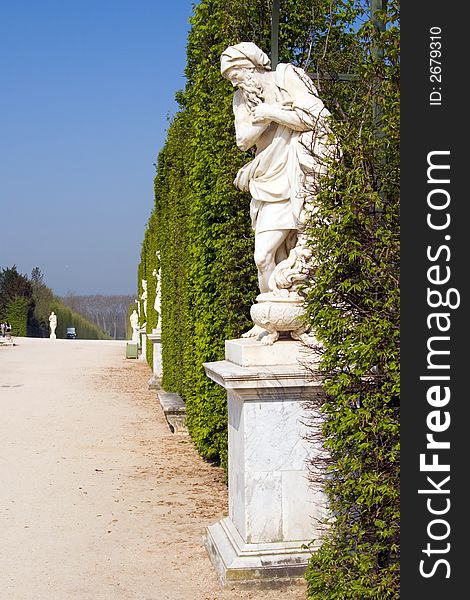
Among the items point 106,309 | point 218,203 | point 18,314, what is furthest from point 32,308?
point 218,203

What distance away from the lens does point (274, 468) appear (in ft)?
14.7

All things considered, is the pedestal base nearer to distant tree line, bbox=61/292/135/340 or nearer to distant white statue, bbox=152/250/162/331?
distant white statue, bbox=152/250/162/331

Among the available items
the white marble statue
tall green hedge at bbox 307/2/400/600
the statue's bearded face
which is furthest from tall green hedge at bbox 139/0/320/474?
tall green hedge at bbox 307/2/400/600

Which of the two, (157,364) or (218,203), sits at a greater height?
(218,203)

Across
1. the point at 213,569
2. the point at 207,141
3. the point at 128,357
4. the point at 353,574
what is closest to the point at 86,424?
the point at 207,141

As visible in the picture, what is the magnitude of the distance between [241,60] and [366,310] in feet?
7.32

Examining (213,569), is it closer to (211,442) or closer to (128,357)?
(211,442)

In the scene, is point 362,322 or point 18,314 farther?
point 18,314

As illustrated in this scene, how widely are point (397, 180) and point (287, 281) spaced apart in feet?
5.23

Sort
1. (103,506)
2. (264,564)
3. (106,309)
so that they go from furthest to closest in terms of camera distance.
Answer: (106,309) < (103,506) < (264,564)

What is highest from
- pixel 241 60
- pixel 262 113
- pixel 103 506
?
pixel 241 60

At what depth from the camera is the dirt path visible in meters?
4.62

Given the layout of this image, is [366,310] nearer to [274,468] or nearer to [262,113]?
[274,468]

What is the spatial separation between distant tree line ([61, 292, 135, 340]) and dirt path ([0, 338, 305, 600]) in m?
50.0
